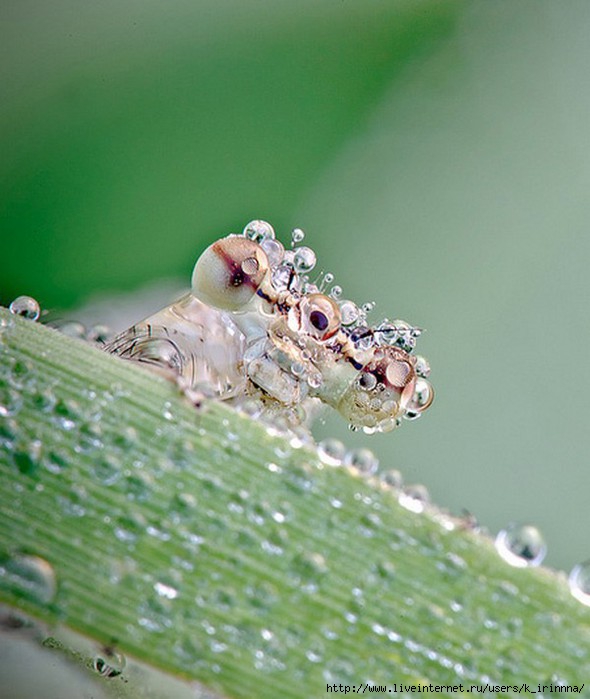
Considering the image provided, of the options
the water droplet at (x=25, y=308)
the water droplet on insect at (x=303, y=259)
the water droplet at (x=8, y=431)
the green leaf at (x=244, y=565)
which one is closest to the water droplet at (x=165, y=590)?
the green leaf at (x=244, y=565)

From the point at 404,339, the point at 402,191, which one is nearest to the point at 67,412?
the point at 404,339

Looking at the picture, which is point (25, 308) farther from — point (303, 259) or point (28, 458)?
point (303, 259)

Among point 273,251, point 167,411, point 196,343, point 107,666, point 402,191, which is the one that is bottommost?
point 107,666

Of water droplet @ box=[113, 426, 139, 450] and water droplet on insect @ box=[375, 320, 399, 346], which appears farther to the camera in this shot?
water droplet on insect @ box=[375, 320, 399, 346]

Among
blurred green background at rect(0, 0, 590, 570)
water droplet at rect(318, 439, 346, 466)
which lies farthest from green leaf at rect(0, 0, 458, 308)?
water droplet at rect(318, 439, 346, 466)

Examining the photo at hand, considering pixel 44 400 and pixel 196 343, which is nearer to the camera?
pixel 44 400

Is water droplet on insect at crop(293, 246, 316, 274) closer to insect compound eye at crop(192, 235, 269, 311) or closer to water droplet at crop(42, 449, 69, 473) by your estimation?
insect compound eye at crop(192, 235, 269, 311)

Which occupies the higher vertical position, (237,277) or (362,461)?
(237,277)
